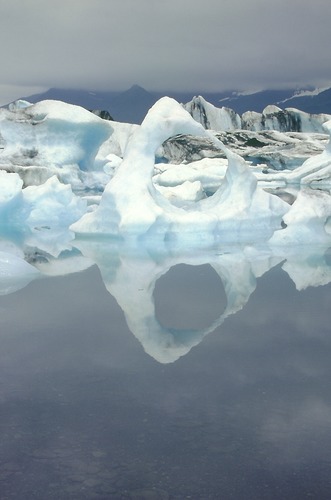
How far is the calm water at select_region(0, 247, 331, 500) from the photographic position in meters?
2.75

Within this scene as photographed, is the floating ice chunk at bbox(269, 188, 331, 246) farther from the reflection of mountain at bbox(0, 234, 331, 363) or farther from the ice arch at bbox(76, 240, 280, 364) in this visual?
the ice arch at bbox(76, 240, 280, 364)

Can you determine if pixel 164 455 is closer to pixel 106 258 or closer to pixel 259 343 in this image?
pixel 259 343

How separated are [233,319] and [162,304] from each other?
0.82 metres

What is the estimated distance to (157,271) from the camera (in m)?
7.59

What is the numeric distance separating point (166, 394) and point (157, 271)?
12.9 ft

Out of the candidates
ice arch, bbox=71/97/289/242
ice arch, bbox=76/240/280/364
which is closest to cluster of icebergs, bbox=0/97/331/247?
ice arch, bbox=71/97/289/242

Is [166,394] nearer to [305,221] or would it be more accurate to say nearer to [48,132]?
[305,221]

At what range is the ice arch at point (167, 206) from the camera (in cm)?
1002

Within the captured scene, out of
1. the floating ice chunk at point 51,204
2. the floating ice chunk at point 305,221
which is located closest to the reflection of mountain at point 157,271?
the floating ice chunk at point 305,221

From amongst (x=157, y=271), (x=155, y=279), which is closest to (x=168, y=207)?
(x=157, y=271)

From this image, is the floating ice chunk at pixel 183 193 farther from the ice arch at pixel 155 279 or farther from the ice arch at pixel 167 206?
the ice arch at pixel 155 279

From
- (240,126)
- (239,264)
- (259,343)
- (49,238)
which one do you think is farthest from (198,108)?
(259,343)

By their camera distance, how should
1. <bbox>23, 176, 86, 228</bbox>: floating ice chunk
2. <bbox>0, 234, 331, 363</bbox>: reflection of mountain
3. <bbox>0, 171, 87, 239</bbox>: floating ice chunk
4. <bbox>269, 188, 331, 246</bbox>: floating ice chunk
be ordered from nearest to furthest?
<bbox>0, 234, 331, 363</bbox>: reflection of mountain < <bbox>269, 188, 331, 246</bbox>: floating ice chunk < <bbox>0, 171, 87, 239</bbox>: floating ice chunk < <bbox>23, 176, 86, 228</bbox>: floating ice chunk

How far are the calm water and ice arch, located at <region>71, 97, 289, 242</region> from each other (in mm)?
3587
